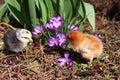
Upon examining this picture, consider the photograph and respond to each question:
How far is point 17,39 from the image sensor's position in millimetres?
3623

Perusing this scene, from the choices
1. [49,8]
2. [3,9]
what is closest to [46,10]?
[49,8]

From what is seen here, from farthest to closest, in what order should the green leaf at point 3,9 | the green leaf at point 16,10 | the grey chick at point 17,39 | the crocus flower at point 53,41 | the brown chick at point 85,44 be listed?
the green leaf at point 3,9, the green leaf at point 16,10, the crocus flower at point 53,41, the grey chick at point 17,39, the brown chick at point 85,44

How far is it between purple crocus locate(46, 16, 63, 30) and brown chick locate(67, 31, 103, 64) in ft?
0.98

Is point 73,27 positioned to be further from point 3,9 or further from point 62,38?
point 3,9

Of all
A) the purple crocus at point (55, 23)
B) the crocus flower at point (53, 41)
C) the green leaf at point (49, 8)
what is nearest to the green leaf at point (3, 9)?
the green leaf at point (49, 8)

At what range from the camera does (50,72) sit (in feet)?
11.7

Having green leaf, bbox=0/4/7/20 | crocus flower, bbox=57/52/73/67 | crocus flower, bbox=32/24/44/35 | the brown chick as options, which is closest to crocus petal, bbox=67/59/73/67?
crocus flower, bbox=57/52/73/67

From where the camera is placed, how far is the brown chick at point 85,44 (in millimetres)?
3455

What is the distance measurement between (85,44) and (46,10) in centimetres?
70

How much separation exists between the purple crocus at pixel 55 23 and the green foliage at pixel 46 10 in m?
0.12

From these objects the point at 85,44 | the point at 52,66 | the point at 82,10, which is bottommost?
the point at 52,66

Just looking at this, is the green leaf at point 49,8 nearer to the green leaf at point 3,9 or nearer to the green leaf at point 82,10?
the green leaf at point 82,10

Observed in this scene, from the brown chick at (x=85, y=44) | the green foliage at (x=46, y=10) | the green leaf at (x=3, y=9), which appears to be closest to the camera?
the brown chick at (x=85, y=44)

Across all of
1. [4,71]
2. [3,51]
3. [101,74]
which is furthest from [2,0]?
[101,74]
